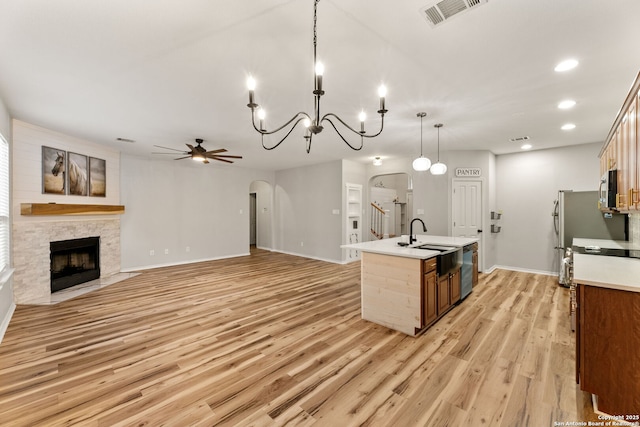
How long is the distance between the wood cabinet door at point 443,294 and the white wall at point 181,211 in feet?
20.4

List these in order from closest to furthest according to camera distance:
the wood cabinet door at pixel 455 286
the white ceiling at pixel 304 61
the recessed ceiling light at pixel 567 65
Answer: the white ceiling at pixel 304 61 < the recessed ceiling light at pixel 567 65 < the wood cabinet door at pixel 455 286

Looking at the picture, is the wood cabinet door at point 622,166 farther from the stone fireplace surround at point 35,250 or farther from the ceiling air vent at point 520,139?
the stone fireplace surround at point 35,250

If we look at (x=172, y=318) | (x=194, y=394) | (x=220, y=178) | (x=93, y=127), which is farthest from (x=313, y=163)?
(x=194, y=394)

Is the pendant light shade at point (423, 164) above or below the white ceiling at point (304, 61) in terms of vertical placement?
below

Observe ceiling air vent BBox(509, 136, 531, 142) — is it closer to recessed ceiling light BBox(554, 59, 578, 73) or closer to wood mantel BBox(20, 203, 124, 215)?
recessed ceiling light BBox(554, 59, 578, 73)

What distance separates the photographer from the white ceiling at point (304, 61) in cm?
179

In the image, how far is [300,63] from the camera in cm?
239

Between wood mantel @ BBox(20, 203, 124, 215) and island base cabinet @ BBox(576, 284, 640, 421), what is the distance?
6717 mm

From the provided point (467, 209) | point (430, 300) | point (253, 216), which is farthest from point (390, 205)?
point (430, 300)

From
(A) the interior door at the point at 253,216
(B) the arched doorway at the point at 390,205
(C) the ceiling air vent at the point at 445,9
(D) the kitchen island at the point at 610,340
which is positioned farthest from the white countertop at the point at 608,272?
(A) the interior door at the point at 253,216

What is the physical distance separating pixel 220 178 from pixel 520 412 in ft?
25.2

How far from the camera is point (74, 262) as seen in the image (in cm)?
520

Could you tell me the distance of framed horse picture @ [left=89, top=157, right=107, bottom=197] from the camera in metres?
5.34

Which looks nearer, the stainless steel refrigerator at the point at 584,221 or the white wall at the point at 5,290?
the white wall at the point at 5,290
